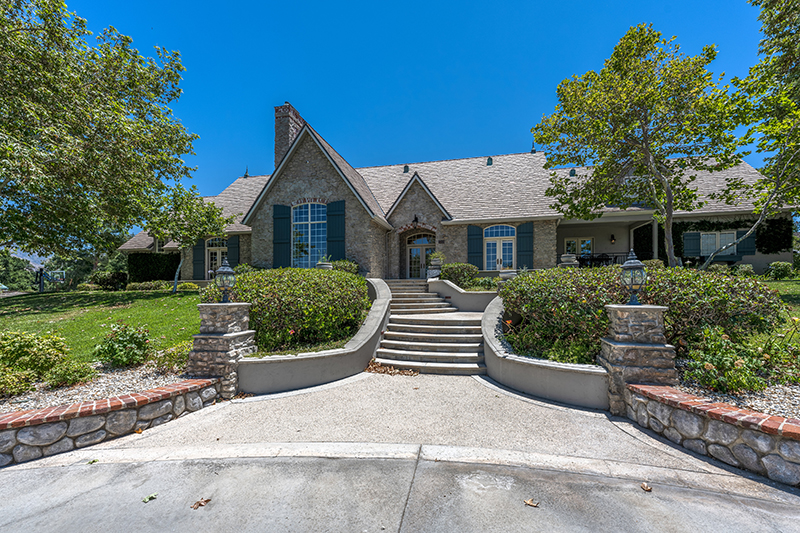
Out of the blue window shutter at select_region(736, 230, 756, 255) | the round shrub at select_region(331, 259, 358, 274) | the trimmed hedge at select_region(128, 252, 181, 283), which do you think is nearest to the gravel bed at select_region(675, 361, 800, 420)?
the round shrub at select_region(331, 259, 358, 274)

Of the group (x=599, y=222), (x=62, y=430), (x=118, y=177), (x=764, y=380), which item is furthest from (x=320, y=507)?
(x=599, y=222)

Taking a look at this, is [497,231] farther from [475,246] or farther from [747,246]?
[747,246]

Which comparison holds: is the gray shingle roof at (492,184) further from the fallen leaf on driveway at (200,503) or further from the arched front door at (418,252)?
the fallen leaf on driveway at (200,503)

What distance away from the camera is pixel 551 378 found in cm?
488

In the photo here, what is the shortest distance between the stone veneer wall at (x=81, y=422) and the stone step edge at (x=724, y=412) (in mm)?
6135

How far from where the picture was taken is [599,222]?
654 inches

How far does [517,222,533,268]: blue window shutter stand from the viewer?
14477mm

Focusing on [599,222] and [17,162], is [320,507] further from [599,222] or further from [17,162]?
[599,222]

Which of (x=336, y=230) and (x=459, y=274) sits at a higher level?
(x=336, y=230)

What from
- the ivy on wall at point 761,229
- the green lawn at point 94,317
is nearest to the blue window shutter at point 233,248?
the green lawn at point 94,317

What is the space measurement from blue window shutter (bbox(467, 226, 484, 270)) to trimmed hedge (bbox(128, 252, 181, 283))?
17651 millimetres

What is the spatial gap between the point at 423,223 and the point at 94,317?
40.3 feet

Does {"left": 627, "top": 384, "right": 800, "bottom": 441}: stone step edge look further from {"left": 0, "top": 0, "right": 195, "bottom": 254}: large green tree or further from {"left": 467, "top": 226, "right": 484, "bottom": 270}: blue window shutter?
{"left": 0, "top": 0, "right": 195, "bottom": 254}: large green tree

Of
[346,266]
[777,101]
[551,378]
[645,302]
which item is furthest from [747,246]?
[346,266]
